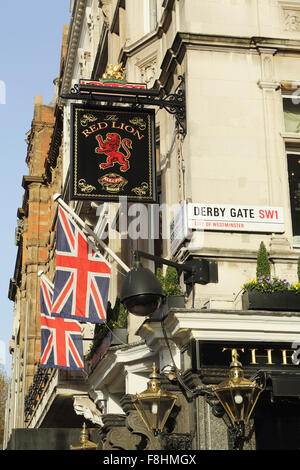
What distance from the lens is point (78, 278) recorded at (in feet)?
63.0

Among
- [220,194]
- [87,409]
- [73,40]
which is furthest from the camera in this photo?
[73,40]

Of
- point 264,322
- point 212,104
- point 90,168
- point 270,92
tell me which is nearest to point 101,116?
point 90,168

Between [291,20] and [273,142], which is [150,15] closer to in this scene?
[291,20]

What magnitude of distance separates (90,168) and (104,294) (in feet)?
10.3

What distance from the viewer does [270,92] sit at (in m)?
17.7

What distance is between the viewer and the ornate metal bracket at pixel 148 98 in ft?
58.2

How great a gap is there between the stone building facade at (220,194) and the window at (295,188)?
3 centimetres

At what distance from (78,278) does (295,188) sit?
5491 mm

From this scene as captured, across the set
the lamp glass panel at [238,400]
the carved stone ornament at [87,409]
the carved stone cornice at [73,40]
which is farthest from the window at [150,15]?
the carved stone cornice at [73,40]

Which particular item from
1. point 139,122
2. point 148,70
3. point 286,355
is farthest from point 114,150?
point 286,355

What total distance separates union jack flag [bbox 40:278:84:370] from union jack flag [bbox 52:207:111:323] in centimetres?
375

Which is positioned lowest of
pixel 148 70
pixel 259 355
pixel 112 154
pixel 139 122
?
pixel 259 355

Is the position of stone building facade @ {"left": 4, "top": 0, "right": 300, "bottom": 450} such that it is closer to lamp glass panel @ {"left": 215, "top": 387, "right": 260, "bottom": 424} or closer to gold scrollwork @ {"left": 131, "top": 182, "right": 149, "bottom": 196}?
gold scrollwork @ {"left": 131, "top": 182, "right": 149, "bottom": 196}

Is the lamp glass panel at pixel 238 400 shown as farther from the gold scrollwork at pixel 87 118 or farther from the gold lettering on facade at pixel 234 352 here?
the gold scrollwork at pixel 87 118
